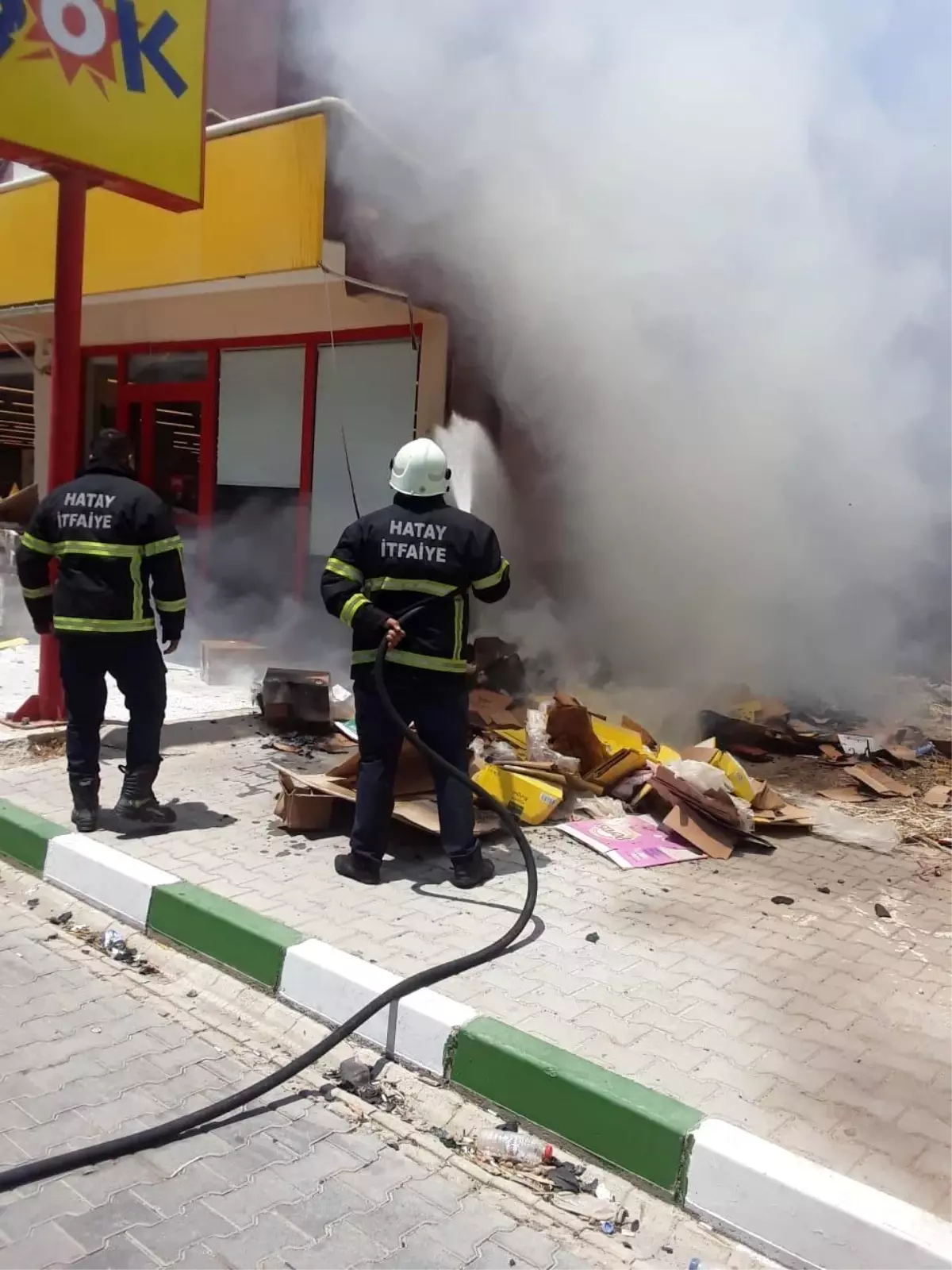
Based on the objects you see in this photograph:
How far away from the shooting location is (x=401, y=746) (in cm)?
398

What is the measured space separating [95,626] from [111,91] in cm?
327

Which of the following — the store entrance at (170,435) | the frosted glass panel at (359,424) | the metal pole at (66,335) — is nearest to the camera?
the metal pole at (66,335)

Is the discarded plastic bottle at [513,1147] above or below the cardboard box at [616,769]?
below

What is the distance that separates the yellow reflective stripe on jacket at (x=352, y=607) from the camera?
3.79 metres

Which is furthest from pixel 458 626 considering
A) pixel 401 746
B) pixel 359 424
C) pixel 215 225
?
pixel 359 424

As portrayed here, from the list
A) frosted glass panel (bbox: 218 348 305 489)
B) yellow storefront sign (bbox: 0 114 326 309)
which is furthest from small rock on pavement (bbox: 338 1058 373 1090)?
frosted glass panel (bbox: 218 348 305 489)

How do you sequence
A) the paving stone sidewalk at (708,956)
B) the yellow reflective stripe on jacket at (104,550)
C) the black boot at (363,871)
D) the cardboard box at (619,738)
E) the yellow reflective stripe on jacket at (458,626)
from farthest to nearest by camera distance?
the cardboard box at (619,738)
the yellow reflective stripe on jacket at (104,550)
the black boot at (363,871)
the yellow reflective stripe on jacket at (458,626)
the paving stone sidewalk at (708,956)

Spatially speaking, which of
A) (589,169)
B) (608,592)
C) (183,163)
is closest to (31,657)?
(183,163)

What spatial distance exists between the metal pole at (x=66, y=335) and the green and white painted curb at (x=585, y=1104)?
9.04 ft

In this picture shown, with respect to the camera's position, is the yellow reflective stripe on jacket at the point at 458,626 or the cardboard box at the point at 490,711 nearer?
the yellow reflective stripe on jacket at the point at 458,626

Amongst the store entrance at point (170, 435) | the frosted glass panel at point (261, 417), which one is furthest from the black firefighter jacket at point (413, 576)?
the store entrance at point (170, 435)

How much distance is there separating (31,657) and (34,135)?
412cm

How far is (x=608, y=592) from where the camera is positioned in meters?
7.75

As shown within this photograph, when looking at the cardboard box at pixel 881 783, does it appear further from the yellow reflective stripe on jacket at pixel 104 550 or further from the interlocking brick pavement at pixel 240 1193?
the yellow reflective stripe on jacket at pixel 104 550
